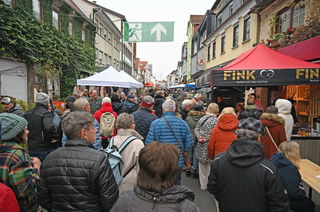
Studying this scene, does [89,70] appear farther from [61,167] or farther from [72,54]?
[61,167]

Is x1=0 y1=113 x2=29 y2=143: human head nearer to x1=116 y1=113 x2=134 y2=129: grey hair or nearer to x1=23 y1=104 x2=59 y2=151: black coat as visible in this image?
x1=116 y1=113 x2=134 y2=129: grey hair

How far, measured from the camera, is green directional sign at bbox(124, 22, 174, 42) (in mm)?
9188

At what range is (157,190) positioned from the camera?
4.57ft

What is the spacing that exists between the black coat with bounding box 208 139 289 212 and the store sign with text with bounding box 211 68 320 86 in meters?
2.73

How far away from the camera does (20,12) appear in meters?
8.98

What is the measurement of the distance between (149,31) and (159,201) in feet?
29.3

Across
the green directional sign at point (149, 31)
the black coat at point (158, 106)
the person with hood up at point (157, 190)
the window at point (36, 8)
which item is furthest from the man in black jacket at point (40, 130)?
the window at point (36, 8)

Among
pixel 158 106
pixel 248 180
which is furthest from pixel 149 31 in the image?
pixel 248 180

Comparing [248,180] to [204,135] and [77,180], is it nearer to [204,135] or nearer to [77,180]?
[77,180]

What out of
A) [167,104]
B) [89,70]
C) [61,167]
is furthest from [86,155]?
[89,70]

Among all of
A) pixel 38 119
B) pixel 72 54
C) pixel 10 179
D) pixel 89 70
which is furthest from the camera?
pixel 89 70

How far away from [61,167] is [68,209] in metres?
0.39

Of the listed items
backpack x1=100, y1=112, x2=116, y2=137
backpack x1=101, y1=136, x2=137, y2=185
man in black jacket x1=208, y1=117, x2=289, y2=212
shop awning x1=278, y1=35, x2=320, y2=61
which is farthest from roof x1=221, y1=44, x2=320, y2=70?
backpack x1=101, y1=136, x2=137, y2=185

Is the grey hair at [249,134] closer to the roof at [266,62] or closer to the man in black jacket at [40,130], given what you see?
the roof at [266,62]
